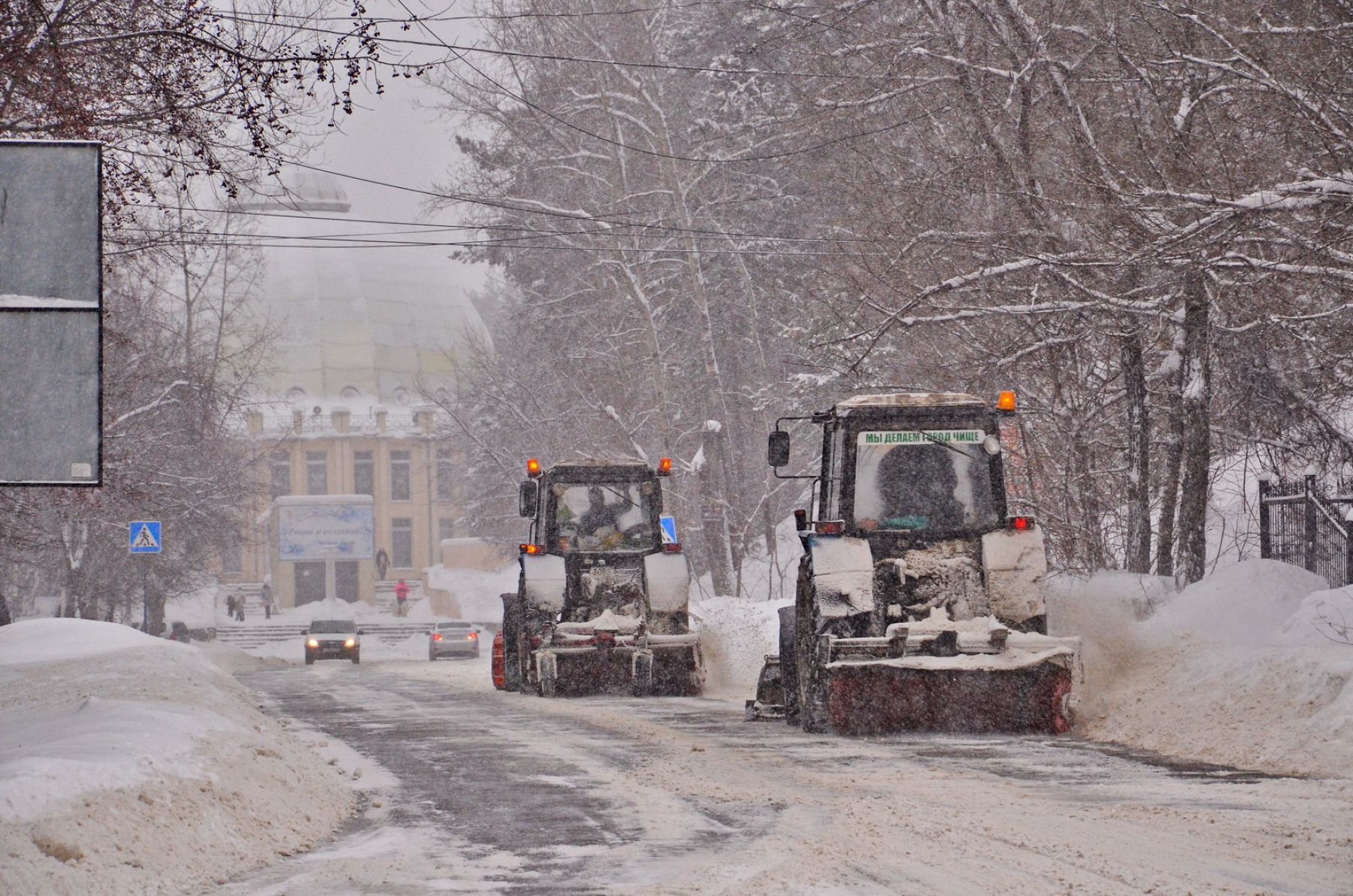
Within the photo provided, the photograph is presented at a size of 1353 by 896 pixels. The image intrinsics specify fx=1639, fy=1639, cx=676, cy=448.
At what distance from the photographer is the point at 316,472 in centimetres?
10894

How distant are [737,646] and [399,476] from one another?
8832 cm

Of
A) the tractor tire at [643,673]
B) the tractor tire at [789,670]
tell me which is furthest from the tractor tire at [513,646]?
the tractor tire at [789,670]

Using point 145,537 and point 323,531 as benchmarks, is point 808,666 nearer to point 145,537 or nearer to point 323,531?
point 145,537

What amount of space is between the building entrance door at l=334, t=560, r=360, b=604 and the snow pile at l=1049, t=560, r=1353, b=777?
3339 inches

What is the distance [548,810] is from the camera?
939cm

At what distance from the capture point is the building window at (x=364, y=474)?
108500 mm

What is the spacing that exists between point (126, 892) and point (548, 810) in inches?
114

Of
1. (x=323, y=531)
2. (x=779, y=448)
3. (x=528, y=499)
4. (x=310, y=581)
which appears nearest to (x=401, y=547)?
(x=310, y=581)

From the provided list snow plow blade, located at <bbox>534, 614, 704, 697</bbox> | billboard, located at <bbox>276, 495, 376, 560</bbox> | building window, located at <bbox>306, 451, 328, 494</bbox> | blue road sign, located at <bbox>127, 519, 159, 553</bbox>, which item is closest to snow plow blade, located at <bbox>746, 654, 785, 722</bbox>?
snow plow blade, located at <bbox>534, 614, 704, 697</bbox>

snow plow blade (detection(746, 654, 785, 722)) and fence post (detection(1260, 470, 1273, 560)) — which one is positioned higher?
fence post (detection(1260, 470, 1273, 560))

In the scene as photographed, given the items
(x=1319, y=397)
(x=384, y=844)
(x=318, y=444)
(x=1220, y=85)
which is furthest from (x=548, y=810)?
(x=318, y=444)

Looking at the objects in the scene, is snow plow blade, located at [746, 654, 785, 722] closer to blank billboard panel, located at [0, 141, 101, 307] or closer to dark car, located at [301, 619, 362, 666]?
blank billboard panel, located at [0, 141, 101, 307]

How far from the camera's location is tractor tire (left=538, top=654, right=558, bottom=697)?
20.1m

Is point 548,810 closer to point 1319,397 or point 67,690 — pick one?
point 67,690
